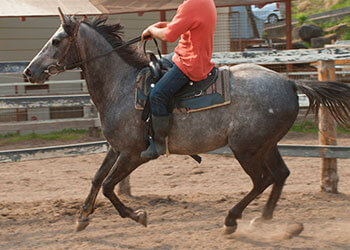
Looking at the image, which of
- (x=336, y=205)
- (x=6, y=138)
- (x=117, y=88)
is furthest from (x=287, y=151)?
(x=6, y=138)

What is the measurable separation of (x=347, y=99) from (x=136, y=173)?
384cm

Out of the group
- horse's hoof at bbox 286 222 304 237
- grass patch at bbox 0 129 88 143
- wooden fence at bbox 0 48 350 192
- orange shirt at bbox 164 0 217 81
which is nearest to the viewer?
orange shirt at bbox 164 0 217 81

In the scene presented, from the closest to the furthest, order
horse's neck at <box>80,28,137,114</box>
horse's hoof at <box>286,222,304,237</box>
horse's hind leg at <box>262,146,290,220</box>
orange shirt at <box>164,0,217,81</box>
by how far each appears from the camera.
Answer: orange shirt at <box>164,0,217,81</box> < horse's hoof at <box>286,222,304,237</box> < horse's neck at <box>80,28,137,114</box> < horse's hind leg at <box>262,146,290,220</box>

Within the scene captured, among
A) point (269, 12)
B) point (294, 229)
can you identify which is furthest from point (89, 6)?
point (269, 12)

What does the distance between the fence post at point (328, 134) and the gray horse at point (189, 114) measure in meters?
1.12

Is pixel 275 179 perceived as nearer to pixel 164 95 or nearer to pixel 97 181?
pixel 164 95

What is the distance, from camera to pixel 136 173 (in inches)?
293

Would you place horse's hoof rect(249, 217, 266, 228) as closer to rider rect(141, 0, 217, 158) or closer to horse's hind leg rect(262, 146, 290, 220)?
horse's hind leg rect(262, 146, 290, 220)

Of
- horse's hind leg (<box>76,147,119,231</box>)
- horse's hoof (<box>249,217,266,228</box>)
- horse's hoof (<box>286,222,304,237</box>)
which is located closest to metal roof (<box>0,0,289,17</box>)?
horse's hind leg (<box>76,147,119,231</box>)

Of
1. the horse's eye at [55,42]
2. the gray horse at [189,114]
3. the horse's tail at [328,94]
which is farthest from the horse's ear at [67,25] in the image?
the horse's tail at [328,94]

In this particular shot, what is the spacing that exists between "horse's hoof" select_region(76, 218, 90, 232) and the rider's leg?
1026 millimetres

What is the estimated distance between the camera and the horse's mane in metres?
4.77

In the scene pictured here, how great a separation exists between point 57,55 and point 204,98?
60.9 inches

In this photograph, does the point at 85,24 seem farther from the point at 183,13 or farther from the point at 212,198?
the point at 212,198
